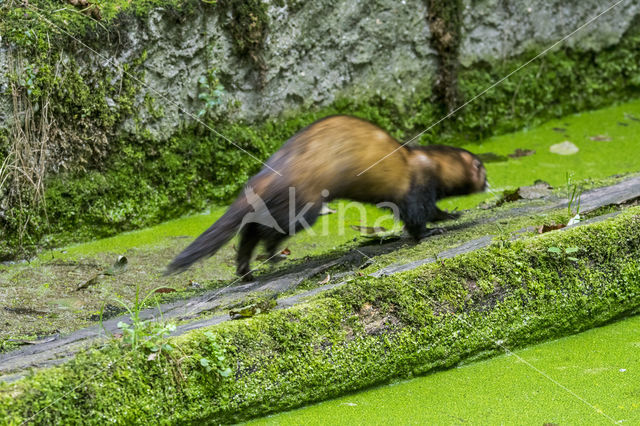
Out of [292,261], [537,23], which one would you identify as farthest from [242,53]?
[537,23]

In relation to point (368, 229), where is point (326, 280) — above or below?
above

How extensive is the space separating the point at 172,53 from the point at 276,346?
2.96m

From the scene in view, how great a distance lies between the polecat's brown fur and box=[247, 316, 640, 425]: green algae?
111cm

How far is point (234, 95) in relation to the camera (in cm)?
554

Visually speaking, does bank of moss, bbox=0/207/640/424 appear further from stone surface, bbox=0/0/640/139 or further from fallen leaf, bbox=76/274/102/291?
stone surface, bbox=0/0/640/139

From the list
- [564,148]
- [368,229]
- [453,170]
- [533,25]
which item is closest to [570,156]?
[564,148]

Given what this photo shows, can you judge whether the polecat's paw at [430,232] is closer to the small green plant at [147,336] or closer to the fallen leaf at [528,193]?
the fallen leaf at [528,193]

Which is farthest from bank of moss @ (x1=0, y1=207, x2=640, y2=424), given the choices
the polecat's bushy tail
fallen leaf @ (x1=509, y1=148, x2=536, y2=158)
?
fallen leaf @ (x1=509, y1=148, x2=536, y2=158)

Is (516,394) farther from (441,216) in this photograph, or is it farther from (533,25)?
(533,25)

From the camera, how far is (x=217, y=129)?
5.50 metres

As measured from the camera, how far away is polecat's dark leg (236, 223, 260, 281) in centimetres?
398

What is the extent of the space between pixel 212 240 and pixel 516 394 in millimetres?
1611

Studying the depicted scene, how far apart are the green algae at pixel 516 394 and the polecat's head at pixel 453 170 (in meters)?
1.70

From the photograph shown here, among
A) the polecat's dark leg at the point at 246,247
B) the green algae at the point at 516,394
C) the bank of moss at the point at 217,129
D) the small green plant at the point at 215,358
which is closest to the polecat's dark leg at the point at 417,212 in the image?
the polecat's dark leg at the point at 246,247
